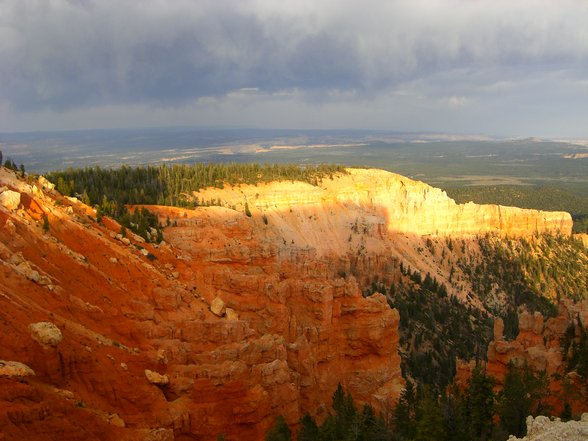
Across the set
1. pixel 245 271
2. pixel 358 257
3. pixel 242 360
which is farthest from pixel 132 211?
pixel 358 257

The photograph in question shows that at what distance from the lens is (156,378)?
2345 cm

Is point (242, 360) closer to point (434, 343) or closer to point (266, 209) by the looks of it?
point (434, 343)

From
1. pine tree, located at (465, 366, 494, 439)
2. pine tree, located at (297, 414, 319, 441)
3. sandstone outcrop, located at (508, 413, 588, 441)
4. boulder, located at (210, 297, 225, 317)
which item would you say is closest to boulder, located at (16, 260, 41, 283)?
boulder, located at (210, 297, 225, 317)

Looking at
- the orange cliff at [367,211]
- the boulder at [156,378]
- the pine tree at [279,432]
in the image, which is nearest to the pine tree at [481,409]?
the pine tree at [279,432]

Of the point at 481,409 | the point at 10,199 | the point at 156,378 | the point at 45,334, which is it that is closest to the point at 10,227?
the point at 10,199

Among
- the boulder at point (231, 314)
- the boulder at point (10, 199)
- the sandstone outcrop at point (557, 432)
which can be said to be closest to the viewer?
the sandstone outcrop at point (557, 432)

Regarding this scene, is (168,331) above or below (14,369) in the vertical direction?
below

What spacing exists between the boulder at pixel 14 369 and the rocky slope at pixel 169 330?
2.5 inches

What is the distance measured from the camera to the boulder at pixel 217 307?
102 ft

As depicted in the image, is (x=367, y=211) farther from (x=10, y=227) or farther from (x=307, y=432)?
(x=10, y=227)

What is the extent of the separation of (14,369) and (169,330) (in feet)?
33.1

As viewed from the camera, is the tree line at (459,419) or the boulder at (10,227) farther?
the tree line at (459,419)

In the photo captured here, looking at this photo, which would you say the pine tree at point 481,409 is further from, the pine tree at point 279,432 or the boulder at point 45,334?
the boulder at point 45,334

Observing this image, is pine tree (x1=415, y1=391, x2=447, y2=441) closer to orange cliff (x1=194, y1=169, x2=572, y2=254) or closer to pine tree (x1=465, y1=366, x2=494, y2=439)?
pine tree (x1=465, y1=366, x2=494, y2=439)
